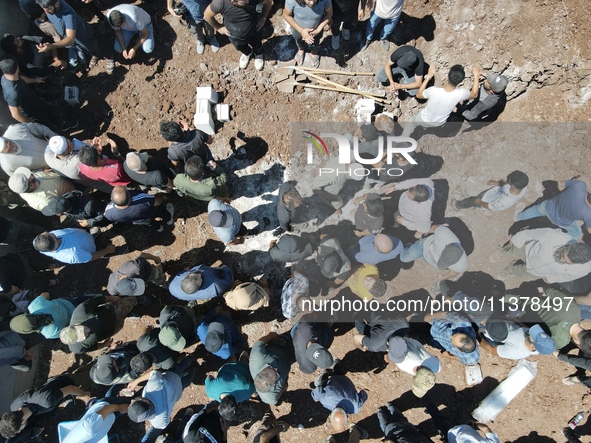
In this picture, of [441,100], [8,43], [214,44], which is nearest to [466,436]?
[441,100]

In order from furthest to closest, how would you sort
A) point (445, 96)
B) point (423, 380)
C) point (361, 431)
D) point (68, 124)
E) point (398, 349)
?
point (68, 124), point (361, 431), point (445, 96), point (398, 349), point (423, 380)

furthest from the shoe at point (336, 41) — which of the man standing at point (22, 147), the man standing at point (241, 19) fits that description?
the man standing at point (22, 147)

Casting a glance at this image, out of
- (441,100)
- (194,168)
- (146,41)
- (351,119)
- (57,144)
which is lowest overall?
(57,144)

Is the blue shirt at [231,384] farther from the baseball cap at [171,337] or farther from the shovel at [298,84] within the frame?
the shovel at [298,84]

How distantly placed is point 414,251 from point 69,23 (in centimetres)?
800

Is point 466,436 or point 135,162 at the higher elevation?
point 135,162

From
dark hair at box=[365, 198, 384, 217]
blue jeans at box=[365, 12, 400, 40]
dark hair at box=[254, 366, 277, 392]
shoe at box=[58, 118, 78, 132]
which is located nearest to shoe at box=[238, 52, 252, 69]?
blue jeans at box=[365, 12, 400, 40]

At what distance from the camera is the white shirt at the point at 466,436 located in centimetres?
538

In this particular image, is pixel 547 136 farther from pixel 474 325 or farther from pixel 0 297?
pixel 0 297

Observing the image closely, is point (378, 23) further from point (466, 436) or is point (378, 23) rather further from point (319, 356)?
point (466, 436)

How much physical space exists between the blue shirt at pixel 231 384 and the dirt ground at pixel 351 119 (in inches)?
50.1

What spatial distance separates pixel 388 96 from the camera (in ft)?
24.6

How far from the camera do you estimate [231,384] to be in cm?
545

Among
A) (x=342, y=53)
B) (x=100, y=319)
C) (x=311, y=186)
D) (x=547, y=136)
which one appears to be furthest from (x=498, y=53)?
(x=100, y=319)
